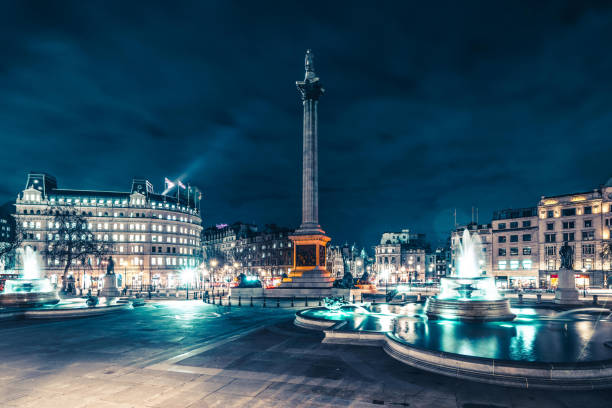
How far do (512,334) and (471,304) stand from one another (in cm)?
410

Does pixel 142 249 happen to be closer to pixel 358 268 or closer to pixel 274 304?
pixel 274 304

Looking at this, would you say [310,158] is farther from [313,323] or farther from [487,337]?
[487,337]

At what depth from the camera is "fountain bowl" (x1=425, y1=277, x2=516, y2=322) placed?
2033 cm

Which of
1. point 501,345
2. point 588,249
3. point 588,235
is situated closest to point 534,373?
point 501,345

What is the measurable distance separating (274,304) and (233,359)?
917 inches

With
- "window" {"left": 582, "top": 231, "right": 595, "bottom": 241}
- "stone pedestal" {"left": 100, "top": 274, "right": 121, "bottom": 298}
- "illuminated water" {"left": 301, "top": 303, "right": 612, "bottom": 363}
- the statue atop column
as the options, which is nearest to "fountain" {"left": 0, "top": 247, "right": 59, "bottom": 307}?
"stone pedestal" {"left": 100, "top": 274, "right": 121, "bottom": 298}

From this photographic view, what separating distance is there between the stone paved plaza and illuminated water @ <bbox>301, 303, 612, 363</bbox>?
Result: 6.15 ft

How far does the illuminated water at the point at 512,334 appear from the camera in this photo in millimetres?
12656

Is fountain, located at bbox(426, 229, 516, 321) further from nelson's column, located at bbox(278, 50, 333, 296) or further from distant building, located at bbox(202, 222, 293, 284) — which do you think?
distant building, located at bbox(202, 222, 293, 284)

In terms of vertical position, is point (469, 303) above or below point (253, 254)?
above

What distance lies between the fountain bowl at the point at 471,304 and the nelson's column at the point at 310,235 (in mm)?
20901

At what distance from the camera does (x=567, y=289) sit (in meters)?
32.1

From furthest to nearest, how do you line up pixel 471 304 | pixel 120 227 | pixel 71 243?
pixel 120 227 < pixel 71 243 < pixel 471 304

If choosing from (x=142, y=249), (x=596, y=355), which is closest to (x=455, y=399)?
(x=596, y=355)
